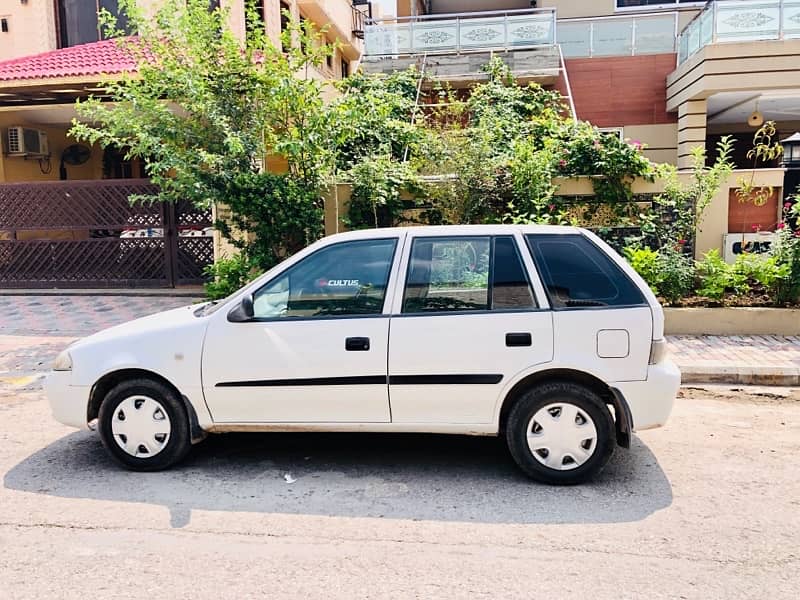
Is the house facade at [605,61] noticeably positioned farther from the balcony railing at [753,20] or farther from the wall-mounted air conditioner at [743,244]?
the wall-mounted air conditioner at [743,244]

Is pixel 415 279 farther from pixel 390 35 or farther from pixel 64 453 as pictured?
pixel 390 35

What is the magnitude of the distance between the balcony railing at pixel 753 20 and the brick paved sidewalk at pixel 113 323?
318 inches

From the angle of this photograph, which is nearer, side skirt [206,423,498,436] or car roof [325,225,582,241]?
side skirt [206,423,498,436]

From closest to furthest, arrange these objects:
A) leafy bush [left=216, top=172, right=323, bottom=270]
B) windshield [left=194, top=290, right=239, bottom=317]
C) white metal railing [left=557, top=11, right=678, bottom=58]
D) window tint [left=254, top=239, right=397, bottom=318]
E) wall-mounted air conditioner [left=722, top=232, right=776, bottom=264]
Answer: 1. window tint [left=254, top=239, right=397, bottom=318]
2. windshield [left=194, top=290, right=239, bottom=317]
3. leafy bush [left=216, top=172, right=323, bottom=270]
4. wall-mounted air conditioner [left=722, top=232, right=776, bottom=264]
5. white metal railing [left=557, top=11, right=678, bottom=58]

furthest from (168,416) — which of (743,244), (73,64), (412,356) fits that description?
(73,64)

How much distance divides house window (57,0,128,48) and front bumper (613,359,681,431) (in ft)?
55.8

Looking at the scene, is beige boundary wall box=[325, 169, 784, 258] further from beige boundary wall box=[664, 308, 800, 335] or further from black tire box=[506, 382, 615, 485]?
black tire box=[506, 382, 615, 485]

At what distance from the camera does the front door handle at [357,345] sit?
4613 mm

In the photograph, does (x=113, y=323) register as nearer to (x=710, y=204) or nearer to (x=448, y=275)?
(x=448, y=275)

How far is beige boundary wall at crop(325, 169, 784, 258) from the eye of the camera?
9867mm

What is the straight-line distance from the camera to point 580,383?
459 cm

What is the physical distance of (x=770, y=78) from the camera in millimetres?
13773

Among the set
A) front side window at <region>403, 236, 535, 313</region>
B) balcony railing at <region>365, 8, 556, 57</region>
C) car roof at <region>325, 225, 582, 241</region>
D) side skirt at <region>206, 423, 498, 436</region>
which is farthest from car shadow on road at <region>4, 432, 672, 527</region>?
balcony railing at <region>365, 8, 556, 57</region>

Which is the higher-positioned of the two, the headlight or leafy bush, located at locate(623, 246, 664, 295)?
leafy bush, located at locate(623, 246, 664, 295)
